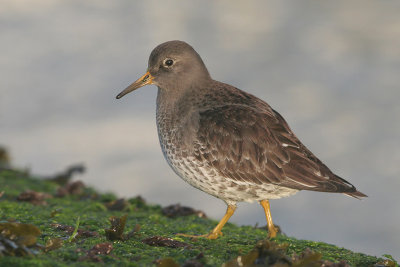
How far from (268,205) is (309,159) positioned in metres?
0.96

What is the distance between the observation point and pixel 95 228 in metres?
7.39

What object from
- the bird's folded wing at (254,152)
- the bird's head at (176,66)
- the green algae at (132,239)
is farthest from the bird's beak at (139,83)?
the green algae at (132,239)

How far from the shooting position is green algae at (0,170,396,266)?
538cm

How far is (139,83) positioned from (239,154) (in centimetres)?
249

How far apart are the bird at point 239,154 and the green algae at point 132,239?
0.71 meters

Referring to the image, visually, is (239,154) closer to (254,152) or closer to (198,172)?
(254,152)

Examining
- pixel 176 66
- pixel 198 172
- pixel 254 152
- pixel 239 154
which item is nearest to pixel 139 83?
pixel 176 66

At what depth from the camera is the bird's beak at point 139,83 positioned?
8.78 metres

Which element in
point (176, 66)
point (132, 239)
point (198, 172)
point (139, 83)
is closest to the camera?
point (132, 239)

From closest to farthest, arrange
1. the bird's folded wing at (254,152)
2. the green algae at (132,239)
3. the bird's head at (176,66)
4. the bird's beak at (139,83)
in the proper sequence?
1. the green algae at (132,239)
2. the bird's folded wing at (254,152)
3. the bird's head at (176,66)
4. the bird's beak at (139,83)

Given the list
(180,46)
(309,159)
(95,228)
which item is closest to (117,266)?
(95,228)

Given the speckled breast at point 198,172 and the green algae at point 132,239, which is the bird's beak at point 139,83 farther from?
the green algae at point 132,239

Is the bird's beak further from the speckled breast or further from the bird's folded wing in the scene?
the bird's folded wing

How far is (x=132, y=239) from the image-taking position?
259 inches
